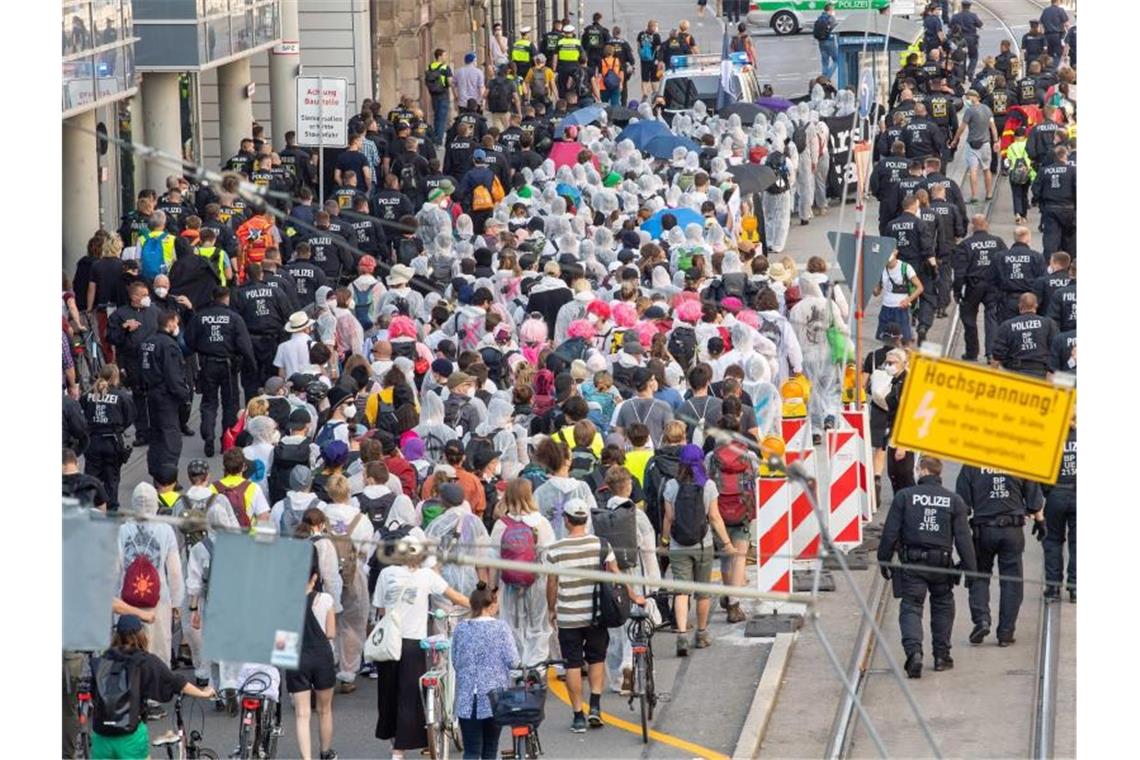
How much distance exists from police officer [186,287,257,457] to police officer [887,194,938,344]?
659 centimetres

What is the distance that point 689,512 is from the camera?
17328mm

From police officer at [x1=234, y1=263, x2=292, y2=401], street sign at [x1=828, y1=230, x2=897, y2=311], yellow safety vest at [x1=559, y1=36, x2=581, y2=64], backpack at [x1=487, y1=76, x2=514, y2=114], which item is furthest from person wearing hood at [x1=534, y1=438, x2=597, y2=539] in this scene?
yellow safety vest at [x1=559, y1=36, x2=581, y2=64]

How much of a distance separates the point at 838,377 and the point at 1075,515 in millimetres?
4839

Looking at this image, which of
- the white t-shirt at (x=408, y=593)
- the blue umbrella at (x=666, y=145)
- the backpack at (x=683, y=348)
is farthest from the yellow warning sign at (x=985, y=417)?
the blue umbrella at (x=666, y=145)

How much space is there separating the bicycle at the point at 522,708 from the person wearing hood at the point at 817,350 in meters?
7.39

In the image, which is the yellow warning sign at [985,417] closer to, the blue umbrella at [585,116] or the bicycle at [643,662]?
the bicycle at [643,662]

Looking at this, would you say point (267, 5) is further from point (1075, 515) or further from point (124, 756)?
point (124, 756)

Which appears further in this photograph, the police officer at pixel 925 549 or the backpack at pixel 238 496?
the police officer at pixel 925 549

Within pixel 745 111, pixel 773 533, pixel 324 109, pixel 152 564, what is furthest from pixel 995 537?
pixel 745 111

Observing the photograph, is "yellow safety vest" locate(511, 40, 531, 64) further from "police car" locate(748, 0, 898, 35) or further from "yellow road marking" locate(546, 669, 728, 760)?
"yellow road marking" locate(546, 669, 728, 760)

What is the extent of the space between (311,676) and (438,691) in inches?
27.8

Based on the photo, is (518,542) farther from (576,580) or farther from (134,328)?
(134,328)

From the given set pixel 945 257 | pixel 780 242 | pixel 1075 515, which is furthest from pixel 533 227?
pixel 1075 515

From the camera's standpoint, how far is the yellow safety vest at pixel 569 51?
144 ft
